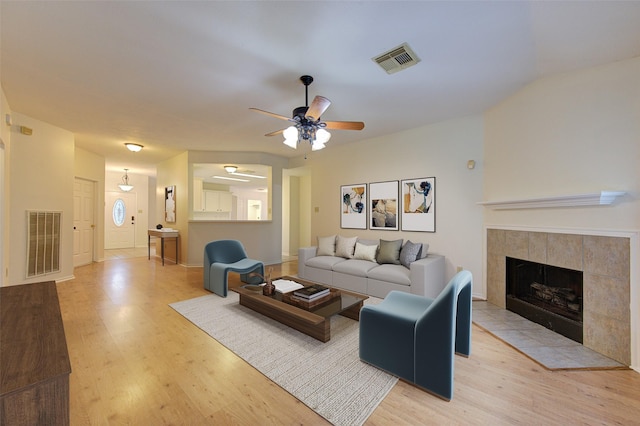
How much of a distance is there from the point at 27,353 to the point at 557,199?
3.96 meters

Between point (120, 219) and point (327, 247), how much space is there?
329 inches

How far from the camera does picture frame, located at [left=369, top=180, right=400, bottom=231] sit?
4789 millimetres

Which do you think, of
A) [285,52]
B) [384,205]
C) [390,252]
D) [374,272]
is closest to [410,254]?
[390,252]

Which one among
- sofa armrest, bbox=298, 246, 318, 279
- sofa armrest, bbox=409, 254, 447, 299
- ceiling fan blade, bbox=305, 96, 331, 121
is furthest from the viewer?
sofa armrest, bbox=298, 246, 318, 279

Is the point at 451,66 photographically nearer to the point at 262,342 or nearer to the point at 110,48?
the point at 110,48

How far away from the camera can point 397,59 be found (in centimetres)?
243

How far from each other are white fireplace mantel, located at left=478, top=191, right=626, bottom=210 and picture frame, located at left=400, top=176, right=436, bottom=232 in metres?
1.00

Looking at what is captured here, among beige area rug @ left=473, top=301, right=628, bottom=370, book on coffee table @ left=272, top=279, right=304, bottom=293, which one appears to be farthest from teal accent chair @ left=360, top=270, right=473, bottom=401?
book on coffee table @ left=272, top=279, right=304, bottom=293

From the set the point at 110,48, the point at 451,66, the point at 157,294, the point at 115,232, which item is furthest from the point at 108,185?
the point at 451,66

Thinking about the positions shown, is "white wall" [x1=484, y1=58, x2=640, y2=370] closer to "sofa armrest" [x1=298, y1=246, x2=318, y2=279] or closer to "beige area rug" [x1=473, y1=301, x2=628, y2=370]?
"beige area rug" [x1=473, y1=301, x2=628, y2=370]

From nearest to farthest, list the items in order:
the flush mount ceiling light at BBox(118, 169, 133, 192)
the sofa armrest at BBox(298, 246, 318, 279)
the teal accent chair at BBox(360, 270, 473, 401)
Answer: the teal accent chair at BBox(360, 270, 473, 401) < the sofa armrest at BBox(298, 246, 318, 279) < the flush mount ceiling light at BBox(118, 169, 133, 192)

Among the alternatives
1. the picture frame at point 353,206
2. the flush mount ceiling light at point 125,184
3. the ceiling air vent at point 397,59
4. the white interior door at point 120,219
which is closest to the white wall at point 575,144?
the ceiling air vent at point 397,59

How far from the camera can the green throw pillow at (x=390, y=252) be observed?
4.22 m

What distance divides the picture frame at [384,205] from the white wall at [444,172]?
0.38ft
